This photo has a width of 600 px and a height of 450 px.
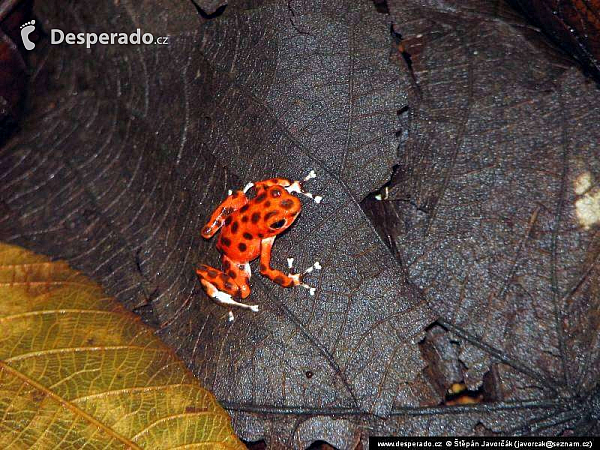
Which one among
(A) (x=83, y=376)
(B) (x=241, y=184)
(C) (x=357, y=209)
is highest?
(B) (x=241, y=184)

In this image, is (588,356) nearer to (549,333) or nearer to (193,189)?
(549,333)

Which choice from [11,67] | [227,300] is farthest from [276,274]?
[11,67]

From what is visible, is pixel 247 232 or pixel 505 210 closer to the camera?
pixel 505 210

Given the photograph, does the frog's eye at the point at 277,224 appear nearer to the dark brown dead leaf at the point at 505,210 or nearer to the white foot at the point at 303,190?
the white foot at the point at 303,190

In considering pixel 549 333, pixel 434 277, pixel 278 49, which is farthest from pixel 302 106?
pixel 549 333

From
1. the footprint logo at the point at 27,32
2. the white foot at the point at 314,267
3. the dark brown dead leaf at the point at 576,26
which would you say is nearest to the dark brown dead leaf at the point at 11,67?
the footprint logo at the point at 27,32

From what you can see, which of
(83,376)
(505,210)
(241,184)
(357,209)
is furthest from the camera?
(241,184)

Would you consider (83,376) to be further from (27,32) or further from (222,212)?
Answer: (27,32)

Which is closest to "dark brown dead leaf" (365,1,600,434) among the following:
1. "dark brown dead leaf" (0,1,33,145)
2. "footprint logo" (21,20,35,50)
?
"dark brown dead leaf" (0,1,33,145)
